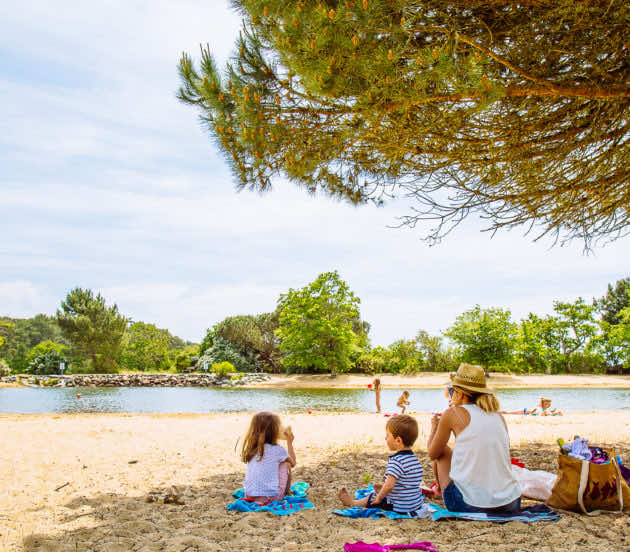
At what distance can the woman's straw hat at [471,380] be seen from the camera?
3.50m

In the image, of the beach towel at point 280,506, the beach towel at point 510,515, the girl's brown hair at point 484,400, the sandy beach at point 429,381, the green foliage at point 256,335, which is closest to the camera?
the beach towel at point 510,515

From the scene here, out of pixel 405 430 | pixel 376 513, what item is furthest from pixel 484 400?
pixel 376 513

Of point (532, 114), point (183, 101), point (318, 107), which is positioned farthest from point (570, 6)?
point (183, 101)

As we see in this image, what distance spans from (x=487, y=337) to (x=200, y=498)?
106 ft

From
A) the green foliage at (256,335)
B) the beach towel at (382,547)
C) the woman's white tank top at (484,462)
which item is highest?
the green foliage at (256,335)

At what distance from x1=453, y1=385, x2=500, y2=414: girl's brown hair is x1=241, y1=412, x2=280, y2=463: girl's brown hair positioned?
1.57m

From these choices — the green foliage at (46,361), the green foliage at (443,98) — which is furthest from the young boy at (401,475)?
the green foliage at (46,361)

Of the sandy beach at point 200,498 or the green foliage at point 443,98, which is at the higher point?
the green foliage at point 443,98

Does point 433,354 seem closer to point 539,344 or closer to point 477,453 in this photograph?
point 539,344

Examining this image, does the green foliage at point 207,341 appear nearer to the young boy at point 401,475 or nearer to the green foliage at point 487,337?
the green foliage at point 487,337

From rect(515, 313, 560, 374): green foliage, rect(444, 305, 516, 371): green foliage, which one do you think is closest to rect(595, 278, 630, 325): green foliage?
rect(515, 313, 560, 374): green foliage

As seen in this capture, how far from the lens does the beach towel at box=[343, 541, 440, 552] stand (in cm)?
273

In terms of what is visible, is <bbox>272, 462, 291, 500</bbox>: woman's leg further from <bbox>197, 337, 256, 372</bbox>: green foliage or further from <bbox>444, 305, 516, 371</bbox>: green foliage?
<bbox>197, 337, 256, 372</bbox>: green foliage

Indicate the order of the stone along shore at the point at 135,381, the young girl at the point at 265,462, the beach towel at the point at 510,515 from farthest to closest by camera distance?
the stone along shore at the point at 135,381 < the young girl at the point at 265,462 < the beach towel at the point at 510,515
